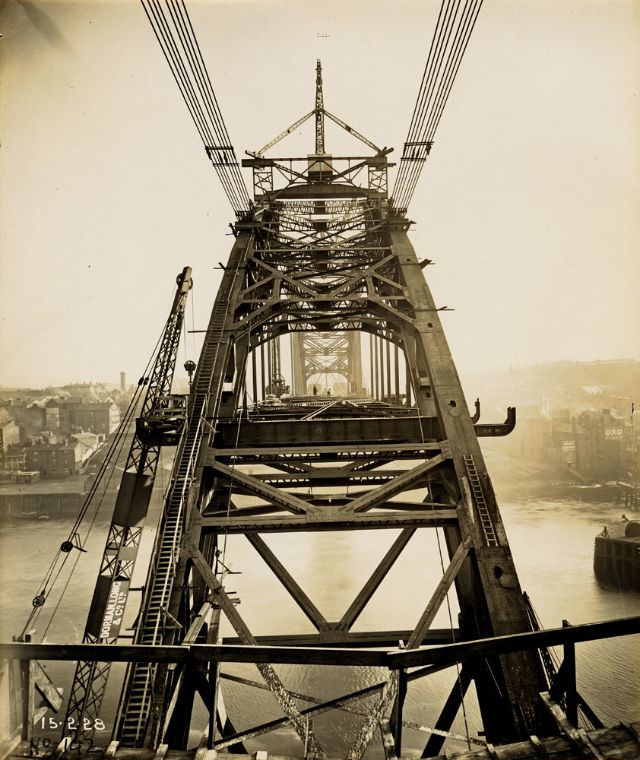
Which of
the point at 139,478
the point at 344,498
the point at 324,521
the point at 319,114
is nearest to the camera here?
the point at 324,521

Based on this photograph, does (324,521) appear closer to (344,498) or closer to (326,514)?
(326,514)

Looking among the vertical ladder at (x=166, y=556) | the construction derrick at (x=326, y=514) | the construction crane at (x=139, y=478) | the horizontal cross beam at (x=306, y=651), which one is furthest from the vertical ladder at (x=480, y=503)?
the construction crane at (x=139, y=478)

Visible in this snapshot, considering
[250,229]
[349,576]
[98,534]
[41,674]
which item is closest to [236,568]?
[349,576]

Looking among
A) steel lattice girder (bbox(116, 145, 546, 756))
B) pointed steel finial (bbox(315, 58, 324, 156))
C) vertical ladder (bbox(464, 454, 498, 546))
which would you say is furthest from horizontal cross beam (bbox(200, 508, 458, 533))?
pointed steel finial (bbox(315, 58, 324, 156))

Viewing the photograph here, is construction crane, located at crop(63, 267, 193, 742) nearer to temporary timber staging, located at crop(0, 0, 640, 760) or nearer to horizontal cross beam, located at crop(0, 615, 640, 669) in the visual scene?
temporary timber staging, located at crop(0, 0, 640, 760)

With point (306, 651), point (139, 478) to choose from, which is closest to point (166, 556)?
point (306, 651)

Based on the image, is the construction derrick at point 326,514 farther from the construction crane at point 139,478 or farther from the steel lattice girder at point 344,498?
the construction crane at point 139,478

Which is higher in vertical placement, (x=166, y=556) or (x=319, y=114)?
(x=319, y=114)
